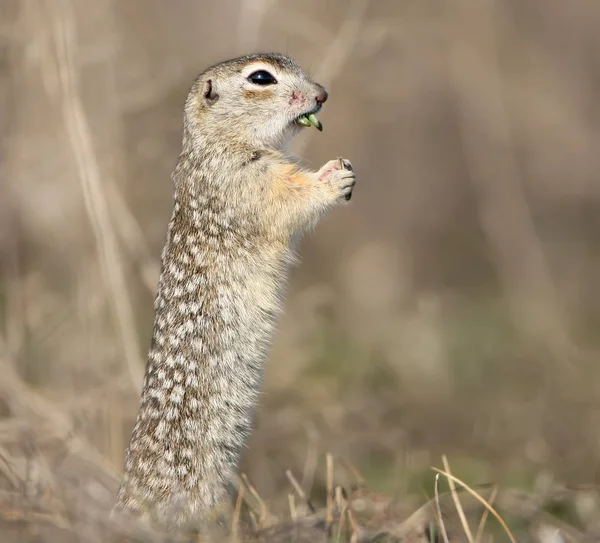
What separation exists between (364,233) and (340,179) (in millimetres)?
8228

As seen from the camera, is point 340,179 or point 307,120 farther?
point 307,120

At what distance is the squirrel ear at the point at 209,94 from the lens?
641cm

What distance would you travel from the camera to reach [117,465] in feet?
25.2

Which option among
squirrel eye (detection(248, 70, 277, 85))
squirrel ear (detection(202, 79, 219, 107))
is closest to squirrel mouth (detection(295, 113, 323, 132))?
squirrel eye (detection(248, 70, 277, 85))

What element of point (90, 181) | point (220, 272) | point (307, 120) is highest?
point (307, 120)

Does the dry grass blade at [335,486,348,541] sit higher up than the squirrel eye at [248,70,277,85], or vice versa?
the squirrel eye at [248,70,277,85]

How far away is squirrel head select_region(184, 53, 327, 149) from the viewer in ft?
20.2

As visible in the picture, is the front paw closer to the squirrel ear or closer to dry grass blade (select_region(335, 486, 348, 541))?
the squirrel ear

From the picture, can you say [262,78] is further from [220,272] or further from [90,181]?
[90,181]

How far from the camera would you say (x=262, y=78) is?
6.24 m

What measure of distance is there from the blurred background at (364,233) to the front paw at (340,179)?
1546mm

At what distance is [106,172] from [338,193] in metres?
2.65

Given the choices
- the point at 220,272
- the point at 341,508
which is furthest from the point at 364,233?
the point at 341,508

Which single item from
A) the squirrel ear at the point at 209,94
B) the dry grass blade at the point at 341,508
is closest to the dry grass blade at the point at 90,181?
the squirrel ear at the point at 209,94
